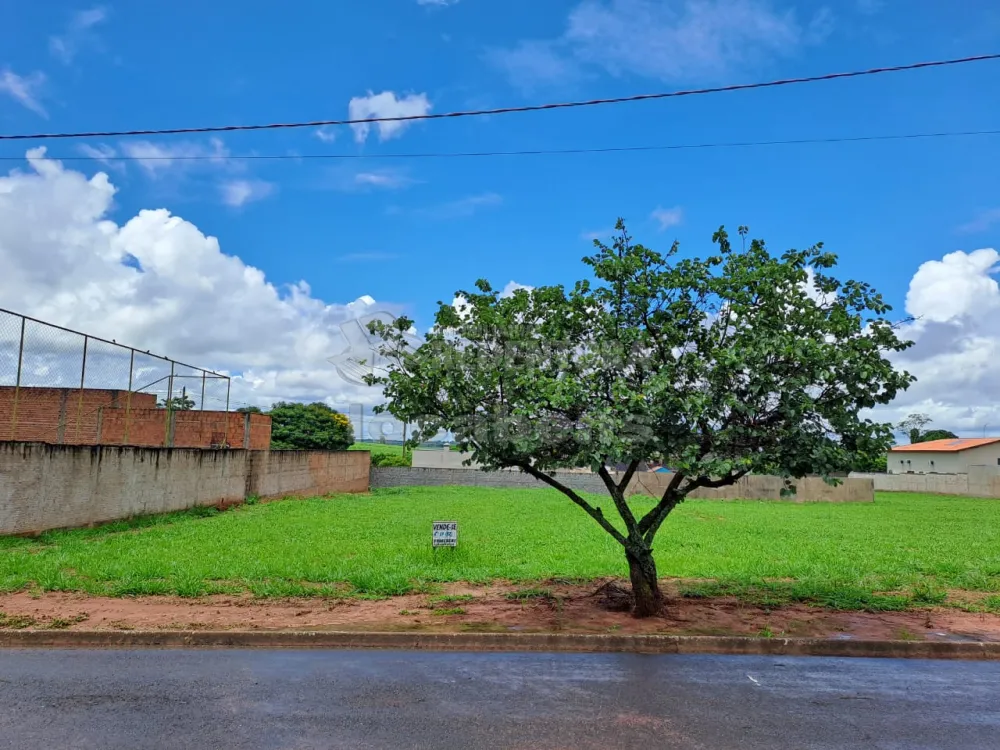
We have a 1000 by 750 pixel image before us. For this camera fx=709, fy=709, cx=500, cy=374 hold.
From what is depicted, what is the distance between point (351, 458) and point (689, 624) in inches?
1165

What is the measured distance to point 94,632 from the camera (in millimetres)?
7172

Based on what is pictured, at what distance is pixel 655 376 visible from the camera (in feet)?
24.6

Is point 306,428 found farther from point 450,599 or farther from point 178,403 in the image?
point 450,599

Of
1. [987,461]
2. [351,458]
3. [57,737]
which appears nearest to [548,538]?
[57,737]

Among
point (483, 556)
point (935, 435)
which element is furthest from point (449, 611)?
point (935, 435)

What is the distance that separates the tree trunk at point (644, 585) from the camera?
8.33 m

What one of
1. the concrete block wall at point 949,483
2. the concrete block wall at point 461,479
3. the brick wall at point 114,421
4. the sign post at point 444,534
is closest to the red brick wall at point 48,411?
the brick wall at point 114,421

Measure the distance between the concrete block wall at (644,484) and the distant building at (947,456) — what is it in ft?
66.5

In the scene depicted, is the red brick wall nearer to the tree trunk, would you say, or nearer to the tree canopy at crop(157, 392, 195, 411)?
the tree canopy at crop(157, 392, 195, 411)

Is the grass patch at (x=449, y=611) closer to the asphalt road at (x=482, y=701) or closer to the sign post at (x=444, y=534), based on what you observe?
the asphalt road at (x=482, y=701)

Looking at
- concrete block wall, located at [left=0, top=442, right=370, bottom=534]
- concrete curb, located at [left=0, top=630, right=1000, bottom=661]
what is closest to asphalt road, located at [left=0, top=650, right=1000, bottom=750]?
concrete curb, located at [left=0, top=630, right=1000, bottom=661]

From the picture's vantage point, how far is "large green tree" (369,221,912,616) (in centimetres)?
751

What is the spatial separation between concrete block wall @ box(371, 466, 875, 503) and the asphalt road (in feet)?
93.9

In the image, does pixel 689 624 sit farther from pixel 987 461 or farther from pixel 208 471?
pixel 987 461
